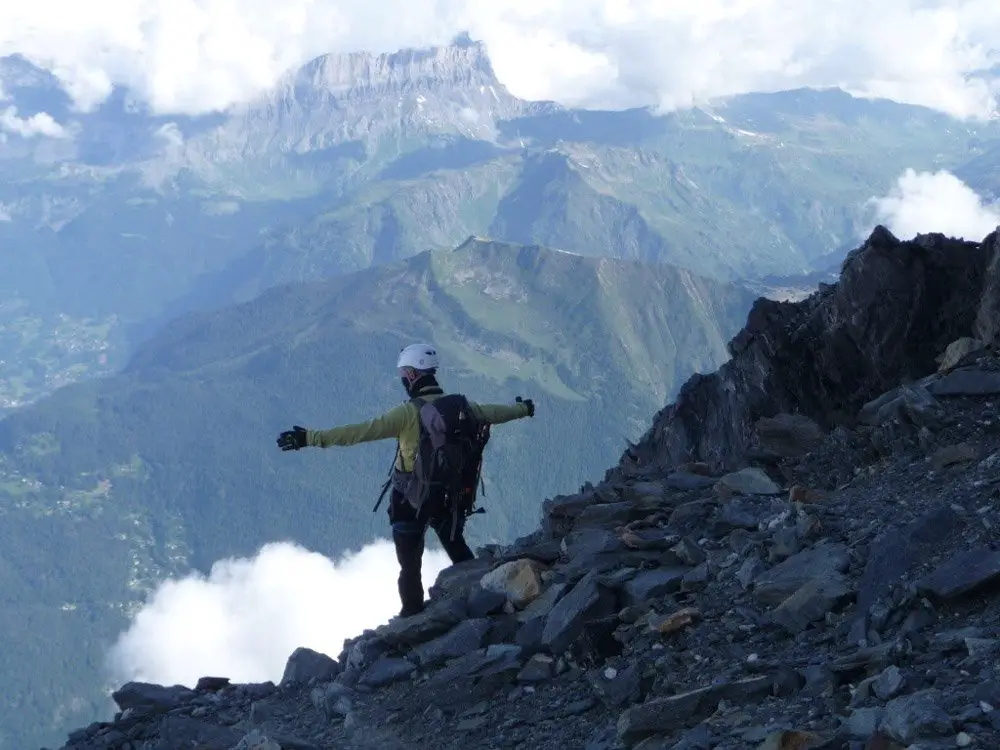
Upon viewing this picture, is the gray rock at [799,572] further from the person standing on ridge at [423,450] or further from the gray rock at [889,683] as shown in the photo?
the person standing on ridge at [423,450]

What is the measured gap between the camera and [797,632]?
11.3 m

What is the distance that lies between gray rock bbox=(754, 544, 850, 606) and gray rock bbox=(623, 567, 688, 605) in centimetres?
135

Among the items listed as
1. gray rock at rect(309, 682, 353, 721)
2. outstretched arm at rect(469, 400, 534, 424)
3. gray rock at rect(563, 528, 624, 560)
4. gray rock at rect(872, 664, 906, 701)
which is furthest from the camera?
outstretched arm at rect(469, 400, 534, 424)

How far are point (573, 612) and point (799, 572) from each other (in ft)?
10.1

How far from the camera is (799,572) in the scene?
1262 centimetres

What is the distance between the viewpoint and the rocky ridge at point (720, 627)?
29.9 feet

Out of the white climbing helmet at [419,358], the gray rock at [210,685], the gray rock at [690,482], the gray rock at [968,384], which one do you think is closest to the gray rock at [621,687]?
the white climbing helmet at [419,358]

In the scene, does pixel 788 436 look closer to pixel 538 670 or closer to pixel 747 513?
pixel 747 513

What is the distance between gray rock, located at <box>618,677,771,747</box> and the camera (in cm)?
970

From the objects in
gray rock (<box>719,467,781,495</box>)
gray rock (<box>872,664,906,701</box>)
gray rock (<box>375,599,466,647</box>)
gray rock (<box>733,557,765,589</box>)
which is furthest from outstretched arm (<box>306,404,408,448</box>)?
gray rock (<box>872,664,906,701</box>)

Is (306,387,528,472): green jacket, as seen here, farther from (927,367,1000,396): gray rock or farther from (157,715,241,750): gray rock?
(927,367,1000,396): gray rock

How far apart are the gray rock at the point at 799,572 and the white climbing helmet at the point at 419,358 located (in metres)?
6.83

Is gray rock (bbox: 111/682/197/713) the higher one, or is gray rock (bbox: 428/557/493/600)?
gray rock (bbox: 428/557/493/600)

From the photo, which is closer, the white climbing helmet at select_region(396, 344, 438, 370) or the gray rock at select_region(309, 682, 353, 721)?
the gray rock at select_region(309, 682, 353, 721)
